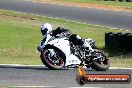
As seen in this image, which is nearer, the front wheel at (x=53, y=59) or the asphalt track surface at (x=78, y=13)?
the front wheel at (x=53, y=59)

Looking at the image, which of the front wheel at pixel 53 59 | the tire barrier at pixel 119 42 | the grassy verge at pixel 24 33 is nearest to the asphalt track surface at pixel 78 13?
the grassy verge at pixel 24 33

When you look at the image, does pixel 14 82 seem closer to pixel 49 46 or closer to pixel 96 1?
pixel 49 46

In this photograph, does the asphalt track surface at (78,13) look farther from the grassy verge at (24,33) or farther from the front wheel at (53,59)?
the front wheel at (53,59)

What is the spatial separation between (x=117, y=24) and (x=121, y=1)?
12.3 meters

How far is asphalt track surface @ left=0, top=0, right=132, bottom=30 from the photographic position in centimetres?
3267

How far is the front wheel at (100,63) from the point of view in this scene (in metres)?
13.9

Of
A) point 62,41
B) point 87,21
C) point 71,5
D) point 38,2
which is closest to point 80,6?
point 71,5

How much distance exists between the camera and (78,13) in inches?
1433

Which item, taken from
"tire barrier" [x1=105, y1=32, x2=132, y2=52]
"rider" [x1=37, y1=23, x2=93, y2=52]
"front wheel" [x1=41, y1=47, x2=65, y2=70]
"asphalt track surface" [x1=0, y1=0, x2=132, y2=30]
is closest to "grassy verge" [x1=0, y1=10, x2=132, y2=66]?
"tire barrier" [x1=105, y1=32, x2=132, y2=52]

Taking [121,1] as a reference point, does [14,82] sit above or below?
above

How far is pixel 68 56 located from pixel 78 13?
73.8ft

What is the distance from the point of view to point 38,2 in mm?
42781

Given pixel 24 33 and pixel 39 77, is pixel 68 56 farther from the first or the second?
pixel 24 33

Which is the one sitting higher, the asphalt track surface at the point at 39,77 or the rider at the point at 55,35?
the rider at the point at 55,35
